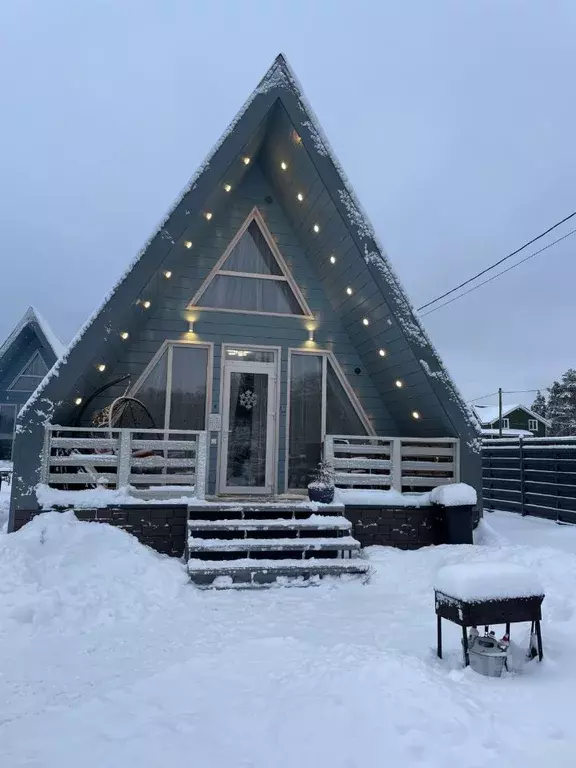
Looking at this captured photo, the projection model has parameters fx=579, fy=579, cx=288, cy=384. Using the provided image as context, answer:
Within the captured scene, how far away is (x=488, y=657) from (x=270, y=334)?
656cm

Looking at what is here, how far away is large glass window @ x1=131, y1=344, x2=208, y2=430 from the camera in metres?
9.06

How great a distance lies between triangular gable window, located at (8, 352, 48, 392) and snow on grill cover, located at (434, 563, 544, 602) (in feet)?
57.4

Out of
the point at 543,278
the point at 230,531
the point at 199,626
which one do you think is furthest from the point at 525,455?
the point at 543,278

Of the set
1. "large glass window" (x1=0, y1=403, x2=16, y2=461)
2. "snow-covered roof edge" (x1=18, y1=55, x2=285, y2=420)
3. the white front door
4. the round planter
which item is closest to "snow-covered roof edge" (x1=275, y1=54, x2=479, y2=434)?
"snow-covered roof edge" (x1=18, y1=55, x2=285, y2=420)

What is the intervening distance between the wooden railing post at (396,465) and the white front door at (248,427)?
2.06 m

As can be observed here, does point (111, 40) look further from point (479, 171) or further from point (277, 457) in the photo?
point (277, 457)

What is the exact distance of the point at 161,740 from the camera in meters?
2.96

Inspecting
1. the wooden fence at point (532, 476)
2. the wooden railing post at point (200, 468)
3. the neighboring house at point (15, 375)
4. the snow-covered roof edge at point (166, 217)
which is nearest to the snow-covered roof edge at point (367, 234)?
the snow-covered roof edge at point (166, 217)

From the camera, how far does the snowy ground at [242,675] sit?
9.49ft

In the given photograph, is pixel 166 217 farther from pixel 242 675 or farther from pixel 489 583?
pixel 489 583

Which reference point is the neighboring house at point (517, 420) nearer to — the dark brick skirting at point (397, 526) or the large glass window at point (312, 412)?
the large glass window at point (312, 412)

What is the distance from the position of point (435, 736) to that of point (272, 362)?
7.02 metres

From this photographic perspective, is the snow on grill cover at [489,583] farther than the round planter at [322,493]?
No

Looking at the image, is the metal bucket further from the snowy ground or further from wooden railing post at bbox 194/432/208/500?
wooden railing post at bbox 194/432/208/500
